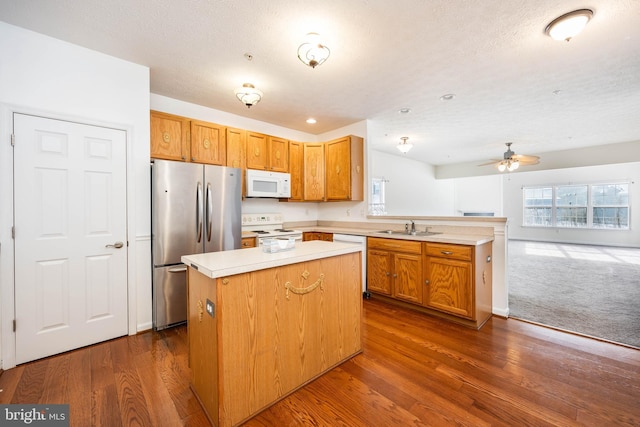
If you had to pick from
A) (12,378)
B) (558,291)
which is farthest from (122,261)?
(558,291)

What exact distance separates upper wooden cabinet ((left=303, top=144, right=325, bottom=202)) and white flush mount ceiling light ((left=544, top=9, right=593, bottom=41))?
3.20 metres

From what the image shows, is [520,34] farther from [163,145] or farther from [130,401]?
[130,401]

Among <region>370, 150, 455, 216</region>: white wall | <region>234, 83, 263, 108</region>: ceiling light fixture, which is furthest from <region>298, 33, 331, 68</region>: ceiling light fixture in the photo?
<region>370, 150, 455, 216</region>: white wall

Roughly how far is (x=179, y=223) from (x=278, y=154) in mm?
2060

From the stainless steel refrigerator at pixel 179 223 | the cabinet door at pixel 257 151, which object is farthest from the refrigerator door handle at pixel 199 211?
the cabinet door at pixel 257 151

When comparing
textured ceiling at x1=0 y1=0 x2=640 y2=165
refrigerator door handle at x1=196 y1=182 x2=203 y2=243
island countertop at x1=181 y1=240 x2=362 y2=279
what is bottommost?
island countertop at x1=181 y1=240 x2=362 y2=279

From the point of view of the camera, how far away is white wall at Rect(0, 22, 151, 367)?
2.07 m

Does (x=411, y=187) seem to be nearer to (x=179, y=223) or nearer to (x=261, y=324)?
(x=179, y=223)

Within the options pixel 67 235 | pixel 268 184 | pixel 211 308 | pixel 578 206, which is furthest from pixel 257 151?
pixel 578 206

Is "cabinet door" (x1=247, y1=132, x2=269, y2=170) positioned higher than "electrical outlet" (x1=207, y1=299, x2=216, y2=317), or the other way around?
"cabinet door" (x1=247, y1=132, x2=269, y2=170)

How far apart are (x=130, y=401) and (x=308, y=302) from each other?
1.31m

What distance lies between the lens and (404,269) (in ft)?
10.7

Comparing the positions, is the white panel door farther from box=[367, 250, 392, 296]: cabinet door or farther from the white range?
box=[367, 250, 392, 296]: cabinet door

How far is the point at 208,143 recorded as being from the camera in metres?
3.54
